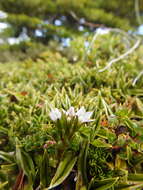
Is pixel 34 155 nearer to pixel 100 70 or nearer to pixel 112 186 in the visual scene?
pixel 112 186

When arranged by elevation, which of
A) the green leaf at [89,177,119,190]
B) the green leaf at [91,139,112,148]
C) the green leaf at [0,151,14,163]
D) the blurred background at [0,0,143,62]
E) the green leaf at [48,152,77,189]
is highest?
the blurred background at [0,0,143,62]

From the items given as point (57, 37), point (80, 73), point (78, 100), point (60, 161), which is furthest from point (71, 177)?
point (57, 37)

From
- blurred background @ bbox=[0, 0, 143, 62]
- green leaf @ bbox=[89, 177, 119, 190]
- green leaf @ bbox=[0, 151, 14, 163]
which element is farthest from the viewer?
blurred background @ bbox=[0, 0, 143, 62]

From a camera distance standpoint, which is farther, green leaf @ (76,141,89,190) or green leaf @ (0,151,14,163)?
green leaf @ (0,151,14,163)

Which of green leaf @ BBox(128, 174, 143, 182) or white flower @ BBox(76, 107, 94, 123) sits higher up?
white flower @ BBox(76, 107, 94, 123)

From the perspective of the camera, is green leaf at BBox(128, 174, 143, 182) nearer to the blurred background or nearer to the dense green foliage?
the dense green foliage

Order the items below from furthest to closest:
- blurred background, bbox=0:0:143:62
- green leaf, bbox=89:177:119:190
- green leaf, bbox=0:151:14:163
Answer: blurred background, bbox=0:0:143:62 → green leaf, bbox=0:151:14:163 → green leaf, bbox=89:177:119:190

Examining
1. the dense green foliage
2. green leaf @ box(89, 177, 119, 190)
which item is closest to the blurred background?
the dense green foliage

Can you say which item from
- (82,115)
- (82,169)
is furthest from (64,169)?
(82,115)
